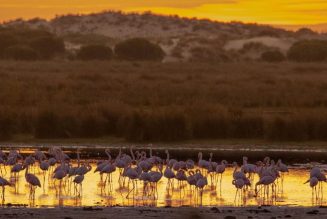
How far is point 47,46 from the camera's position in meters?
91.2

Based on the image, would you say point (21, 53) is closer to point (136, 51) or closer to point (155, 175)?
point (136, 51)

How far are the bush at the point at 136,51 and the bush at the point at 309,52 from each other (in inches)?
503

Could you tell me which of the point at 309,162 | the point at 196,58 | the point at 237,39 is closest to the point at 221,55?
the point at 196,58

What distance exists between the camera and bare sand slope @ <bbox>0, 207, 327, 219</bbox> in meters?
15.1

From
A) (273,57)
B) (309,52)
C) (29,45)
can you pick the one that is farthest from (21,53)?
(309,52)

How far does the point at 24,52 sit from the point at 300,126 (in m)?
55.6

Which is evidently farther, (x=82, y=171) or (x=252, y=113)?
(x=252, y=113)

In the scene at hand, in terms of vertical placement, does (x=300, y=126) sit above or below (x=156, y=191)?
above

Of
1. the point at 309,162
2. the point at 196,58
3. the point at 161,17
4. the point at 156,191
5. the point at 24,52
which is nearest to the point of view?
the point at 156,191

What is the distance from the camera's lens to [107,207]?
643 inches

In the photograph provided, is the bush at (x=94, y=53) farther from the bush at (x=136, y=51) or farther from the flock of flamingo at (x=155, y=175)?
the flock of flamingo at (x=155, y=175)

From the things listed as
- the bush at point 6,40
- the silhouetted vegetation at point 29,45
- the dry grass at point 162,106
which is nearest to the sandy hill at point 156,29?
the silhouetted vegetation at point 29,45

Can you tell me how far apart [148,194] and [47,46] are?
73487 millimetres

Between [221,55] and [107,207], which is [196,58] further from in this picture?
[107,207]
